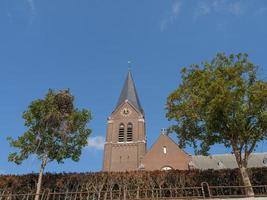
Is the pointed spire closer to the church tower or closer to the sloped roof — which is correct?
the church tower

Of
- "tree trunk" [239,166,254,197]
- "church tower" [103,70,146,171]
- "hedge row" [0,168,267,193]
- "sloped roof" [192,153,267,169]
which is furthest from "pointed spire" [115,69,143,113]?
"tree trunk" [239,166,254,197]

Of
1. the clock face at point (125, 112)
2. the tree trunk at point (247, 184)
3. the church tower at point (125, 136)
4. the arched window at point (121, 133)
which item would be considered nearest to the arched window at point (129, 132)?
the church tower at point (125, 136)

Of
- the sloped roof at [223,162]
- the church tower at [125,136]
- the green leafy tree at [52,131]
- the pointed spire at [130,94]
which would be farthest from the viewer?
the pointed spire at [130,94]

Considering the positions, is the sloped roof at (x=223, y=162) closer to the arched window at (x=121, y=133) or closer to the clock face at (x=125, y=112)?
the arched window at (x=121, y=133)

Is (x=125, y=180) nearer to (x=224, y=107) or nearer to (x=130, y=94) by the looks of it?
(x=224, y=107)

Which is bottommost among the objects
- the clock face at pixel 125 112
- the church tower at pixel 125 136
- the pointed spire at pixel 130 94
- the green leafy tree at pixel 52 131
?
the green leafy tree at pixel 52 131

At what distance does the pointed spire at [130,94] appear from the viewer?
52.1 metres

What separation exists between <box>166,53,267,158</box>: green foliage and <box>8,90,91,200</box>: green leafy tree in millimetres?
7047

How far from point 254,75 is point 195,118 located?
4.99 meters

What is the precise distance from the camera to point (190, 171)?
77.3 ft

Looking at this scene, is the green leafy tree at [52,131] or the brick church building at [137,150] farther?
the brick church building at [137,150]

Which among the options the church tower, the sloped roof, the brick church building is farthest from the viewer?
the church tower

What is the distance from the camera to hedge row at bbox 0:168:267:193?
22.6 meters

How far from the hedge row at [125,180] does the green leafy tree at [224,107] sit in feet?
11.0
